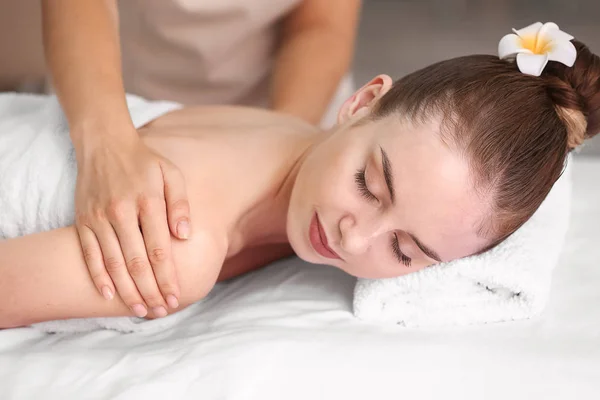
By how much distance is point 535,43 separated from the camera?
3.76ft

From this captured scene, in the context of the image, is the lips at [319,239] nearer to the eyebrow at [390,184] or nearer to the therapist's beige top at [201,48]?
the eyebrow at [390,184]

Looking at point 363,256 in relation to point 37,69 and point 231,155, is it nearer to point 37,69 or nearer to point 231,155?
point 231,155

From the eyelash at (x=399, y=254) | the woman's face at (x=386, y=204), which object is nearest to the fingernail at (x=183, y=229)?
the woman's face at (x=386, y=204)

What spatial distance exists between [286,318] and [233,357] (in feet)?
0.51

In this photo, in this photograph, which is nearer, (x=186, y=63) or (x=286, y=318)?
(x=286, y=318)

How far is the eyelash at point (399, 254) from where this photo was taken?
1.09 metres

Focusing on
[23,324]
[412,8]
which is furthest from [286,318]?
[412,8]

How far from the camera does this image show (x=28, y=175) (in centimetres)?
112

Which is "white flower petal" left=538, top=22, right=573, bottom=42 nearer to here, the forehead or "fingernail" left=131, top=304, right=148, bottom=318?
the forehead

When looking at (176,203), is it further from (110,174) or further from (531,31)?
(531,31)

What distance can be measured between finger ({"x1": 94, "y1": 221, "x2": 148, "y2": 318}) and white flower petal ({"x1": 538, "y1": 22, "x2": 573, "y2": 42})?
72 centimetres

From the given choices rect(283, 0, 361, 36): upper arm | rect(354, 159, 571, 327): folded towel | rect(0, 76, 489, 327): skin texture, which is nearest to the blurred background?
rect(283, 0, 361, 36): upper arm

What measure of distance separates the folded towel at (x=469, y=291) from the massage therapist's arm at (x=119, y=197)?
33cm

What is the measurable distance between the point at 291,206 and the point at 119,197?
0.96ft
